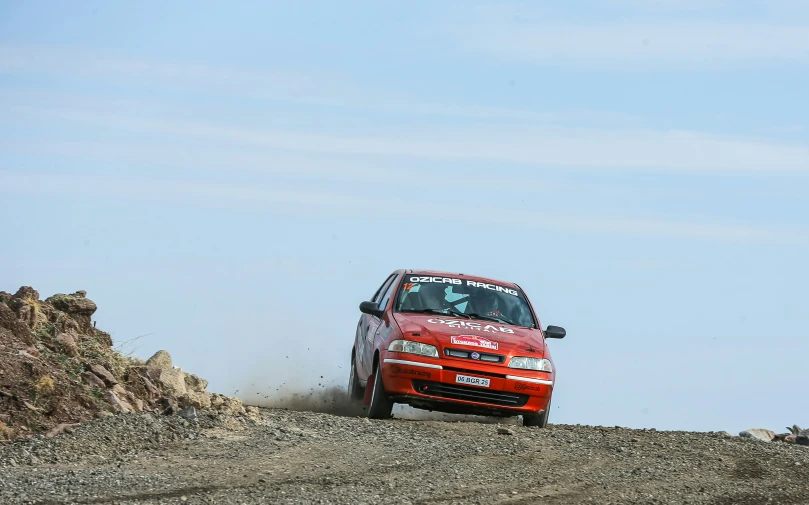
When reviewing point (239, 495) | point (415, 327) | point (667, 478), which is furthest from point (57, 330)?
point (667, 478)

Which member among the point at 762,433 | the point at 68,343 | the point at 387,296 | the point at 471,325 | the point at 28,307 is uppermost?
the point at 387,296

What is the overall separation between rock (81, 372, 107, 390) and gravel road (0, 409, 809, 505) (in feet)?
4.46

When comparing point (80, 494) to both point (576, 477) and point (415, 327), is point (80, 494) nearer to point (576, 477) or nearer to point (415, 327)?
point (576, 477)

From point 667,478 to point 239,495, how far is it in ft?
11.8

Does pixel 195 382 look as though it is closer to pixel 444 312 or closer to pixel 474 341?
pixel 444 312

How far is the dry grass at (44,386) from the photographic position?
11.3 meters

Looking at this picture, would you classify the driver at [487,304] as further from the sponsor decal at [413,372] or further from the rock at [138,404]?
the rock at [138,404]

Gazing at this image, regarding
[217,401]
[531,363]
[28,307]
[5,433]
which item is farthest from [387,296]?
[5,433]

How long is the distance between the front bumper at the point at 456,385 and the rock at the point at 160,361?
2.89 meters

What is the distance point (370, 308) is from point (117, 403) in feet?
10.7

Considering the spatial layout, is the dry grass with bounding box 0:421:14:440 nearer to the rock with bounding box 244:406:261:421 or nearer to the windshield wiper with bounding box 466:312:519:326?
the rock with bounding box 244:406:261:421

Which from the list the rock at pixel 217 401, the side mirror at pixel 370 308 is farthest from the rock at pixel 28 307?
the side mirror at pixel 370 308

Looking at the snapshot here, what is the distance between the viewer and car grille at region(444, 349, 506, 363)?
12.7 metres

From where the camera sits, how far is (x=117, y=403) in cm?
1189
